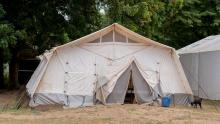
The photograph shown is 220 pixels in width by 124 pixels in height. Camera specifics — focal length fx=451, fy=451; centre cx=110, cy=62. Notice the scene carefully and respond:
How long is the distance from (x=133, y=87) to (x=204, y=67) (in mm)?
5355

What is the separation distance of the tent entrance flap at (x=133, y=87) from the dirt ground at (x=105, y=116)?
2.50 ft

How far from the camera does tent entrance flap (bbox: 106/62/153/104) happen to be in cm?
1680

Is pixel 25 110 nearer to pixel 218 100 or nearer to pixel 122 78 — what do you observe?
pixel 122 78

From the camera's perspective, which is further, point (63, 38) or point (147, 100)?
point (63, 38)

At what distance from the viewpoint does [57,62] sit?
1672cm

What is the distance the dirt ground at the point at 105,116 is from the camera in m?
12.4

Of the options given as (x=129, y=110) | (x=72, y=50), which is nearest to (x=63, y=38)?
(x=72, y=50)

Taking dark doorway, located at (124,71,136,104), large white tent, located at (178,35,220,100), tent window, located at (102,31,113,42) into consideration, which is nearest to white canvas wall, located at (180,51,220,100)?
large white tent, located at (178,35,220,100)

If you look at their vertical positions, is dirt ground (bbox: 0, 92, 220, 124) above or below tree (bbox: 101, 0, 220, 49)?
below

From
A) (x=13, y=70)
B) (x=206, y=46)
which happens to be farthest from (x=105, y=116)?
(x=13, y=70)

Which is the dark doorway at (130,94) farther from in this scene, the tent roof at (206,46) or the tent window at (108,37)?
the tent roof at (206,46)

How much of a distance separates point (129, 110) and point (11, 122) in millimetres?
4159

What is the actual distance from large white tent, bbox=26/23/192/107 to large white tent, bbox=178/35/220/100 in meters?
3.31

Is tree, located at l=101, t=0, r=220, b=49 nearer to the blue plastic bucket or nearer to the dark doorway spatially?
the dark doorway
